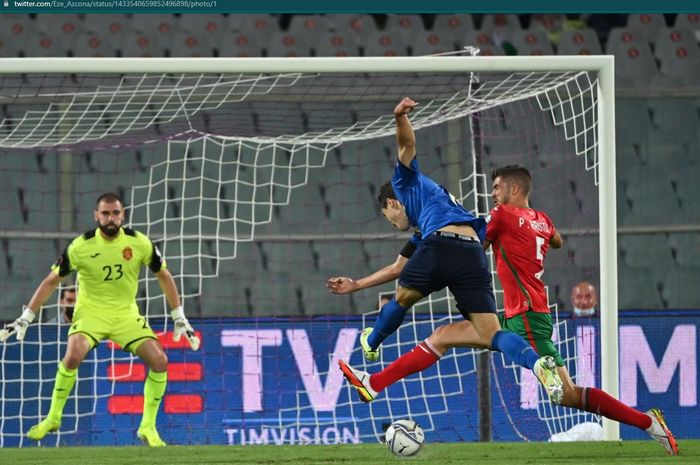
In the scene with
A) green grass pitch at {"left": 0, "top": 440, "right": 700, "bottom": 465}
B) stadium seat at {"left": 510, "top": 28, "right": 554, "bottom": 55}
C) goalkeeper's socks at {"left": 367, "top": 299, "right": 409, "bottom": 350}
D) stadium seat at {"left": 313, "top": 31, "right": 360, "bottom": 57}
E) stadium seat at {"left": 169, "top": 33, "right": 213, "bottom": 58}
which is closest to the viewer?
green grass pitch at {"left": 0, "top": 440, "right": 700, "bottom": 465}

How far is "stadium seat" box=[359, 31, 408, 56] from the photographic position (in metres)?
13.1

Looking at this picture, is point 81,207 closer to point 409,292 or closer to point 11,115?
point 11,115

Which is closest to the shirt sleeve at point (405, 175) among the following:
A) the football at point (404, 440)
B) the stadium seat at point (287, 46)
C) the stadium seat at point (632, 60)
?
the football at point (404, 440)

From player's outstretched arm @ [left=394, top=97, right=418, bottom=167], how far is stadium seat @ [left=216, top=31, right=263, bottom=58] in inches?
282

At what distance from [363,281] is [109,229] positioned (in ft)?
8.36

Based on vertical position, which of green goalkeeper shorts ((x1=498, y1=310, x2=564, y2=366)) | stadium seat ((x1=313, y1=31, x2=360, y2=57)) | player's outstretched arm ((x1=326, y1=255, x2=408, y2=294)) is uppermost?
stadium seat ((x1=313, y1=31, x2=360, y2=57))

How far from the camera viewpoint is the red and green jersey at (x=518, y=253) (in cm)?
691

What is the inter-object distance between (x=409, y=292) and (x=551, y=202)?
539 cm

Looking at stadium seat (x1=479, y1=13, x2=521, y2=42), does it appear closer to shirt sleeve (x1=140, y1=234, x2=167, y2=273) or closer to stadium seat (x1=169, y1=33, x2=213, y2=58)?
stadium seat (x1=169, y1=33, x2=213, y2=58)

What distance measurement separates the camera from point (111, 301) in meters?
8.60

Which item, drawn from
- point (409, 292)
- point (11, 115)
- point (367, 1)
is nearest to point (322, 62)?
point (409, 292)

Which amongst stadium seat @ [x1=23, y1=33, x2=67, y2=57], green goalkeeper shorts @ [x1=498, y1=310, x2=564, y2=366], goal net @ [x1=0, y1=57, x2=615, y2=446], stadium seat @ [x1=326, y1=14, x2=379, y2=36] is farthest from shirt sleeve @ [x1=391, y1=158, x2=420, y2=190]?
stadium seat @ [x1=23, y1=33, x2=67, y2=57]

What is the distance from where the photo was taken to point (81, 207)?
11.2m

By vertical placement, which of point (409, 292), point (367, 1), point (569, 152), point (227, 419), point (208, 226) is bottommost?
point (227, 419)
